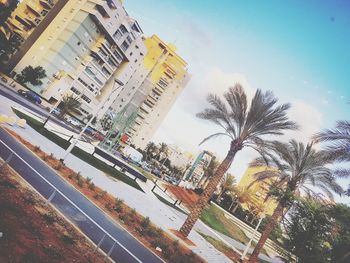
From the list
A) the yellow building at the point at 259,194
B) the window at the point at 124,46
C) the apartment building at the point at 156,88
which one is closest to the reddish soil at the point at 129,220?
the yellow building at the point at 259,194

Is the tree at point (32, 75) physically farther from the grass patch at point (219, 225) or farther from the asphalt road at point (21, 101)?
the grass patch at point (219, 225)

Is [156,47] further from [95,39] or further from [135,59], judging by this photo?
[95,39]

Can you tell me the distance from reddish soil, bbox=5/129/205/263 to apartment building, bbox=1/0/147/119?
3656 centimetres

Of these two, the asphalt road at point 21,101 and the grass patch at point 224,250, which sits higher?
the grass patch at point 224,250

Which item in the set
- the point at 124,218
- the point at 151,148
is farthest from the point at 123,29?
the point at 124,218

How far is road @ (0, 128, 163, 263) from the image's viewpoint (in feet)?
26.6

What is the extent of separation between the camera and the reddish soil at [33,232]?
5.32 meters

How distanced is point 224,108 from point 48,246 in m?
13.5

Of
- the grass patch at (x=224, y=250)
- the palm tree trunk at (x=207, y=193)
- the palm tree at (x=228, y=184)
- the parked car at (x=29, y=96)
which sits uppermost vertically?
the palm tree at (x=228, y=184)

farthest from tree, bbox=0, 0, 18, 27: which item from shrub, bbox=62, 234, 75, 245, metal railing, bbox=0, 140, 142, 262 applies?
shrub, bbox=62, 234, 75, 245

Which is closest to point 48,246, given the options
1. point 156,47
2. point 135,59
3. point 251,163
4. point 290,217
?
point 290,217

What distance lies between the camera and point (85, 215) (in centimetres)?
808

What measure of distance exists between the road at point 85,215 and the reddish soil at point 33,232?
48 cm

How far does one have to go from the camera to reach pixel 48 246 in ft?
19.8
